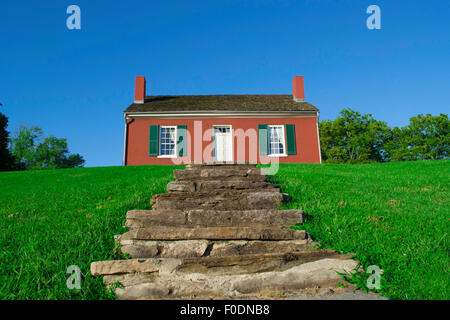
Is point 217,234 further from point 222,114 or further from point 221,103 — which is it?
point 221,103

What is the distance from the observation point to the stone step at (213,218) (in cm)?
381

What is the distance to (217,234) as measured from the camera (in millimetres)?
3439

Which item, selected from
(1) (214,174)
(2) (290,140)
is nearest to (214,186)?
(1) (214,174)

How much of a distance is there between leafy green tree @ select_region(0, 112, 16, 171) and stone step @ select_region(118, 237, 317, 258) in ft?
78.9

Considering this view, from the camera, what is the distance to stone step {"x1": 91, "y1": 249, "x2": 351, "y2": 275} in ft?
9.20

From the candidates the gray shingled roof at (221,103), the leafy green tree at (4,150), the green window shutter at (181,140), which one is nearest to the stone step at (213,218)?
the green window shutter at (181,140)

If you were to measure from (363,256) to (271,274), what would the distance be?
0.97 meters

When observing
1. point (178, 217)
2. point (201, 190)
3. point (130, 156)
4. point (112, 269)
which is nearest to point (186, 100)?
point (130, 156)

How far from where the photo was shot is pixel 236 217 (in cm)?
390

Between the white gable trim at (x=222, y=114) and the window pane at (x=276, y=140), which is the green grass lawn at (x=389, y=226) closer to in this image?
the window pane at (x=276, y=140)

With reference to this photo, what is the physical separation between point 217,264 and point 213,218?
1055 millimetres

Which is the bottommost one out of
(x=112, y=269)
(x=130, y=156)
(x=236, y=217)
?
(x=112, y=269)

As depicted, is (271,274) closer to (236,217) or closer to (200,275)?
(200,275)

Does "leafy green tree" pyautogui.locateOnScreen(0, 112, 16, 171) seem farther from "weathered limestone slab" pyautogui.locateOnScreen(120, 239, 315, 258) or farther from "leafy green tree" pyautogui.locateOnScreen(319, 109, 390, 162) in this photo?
"leafy green tree" pyautogui.locateOnScreen(319, 109, 390, 162)
